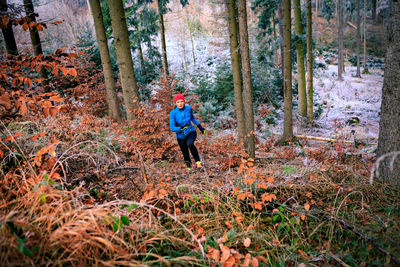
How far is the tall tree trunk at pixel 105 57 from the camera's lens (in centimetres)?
850

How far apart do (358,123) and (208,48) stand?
23.7 meters

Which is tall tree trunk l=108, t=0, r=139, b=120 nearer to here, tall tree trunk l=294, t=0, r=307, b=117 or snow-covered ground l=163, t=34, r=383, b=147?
snow-covered ground l=163, t=34, r=383, b=147

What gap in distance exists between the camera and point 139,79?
18.7 meters

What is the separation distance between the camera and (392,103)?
3447 mm

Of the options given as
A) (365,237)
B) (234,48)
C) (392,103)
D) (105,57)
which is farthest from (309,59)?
(365,237)

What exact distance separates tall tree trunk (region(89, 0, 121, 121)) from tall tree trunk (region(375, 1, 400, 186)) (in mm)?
8608

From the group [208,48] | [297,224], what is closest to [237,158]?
[297,224]

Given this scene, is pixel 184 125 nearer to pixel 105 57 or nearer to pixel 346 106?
pixel 105 57

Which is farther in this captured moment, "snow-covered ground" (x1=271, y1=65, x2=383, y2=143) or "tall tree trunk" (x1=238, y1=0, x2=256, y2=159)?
"snow-covered ground" (x1=271, y1=65, x2=383, y2=143)

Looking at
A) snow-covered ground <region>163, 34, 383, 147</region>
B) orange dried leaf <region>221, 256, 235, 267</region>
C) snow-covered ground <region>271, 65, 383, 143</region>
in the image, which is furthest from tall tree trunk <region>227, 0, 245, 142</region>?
orange dried leaf <region>221, 256, 235, 267</region>

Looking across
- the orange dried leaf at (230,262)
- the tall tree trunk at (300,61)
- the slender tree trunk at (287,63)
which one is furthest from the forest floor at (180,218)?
the tall tree trunk at (300,61)

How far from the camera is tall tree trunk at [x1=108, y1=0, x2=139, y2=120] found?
6.18 m

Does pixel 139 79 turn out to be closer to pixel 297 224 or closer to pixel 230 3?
pixel 230 3

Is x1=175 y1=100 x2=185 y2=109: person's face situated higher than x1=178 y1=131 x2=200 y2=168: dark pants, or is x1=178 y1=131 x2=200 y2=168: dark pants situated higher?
x1=175 y1=100 x2=185 y2=109: person's face
